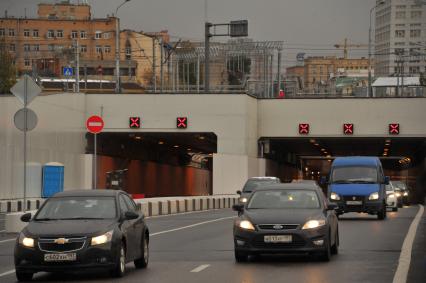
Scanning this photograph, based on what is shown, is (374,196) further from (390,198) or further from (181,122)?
(181,122)

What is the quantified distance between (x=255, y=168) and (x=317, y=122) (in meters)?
5.09

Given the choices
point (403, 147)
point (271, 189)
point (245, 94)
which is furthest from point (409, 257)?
point (403, 147)

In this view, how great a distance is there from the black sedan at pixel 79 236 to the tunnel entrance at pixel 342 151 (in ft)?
180

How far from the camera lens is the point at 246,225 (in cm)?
1919

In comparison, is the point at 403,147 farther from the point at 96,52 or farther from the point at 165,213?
the point at 96,52

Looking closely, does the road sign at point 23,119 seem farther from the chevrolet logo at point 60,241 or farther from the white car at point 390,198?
the white car at point 390,198

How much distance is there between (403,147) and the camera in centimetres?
8594

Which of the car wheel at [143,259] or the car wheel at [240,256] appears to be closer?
the car wheel at [143,259]

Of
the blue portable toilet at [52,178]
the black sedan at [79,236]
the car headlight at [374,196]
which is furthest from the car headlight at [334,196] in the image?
the black sedan at [79,236]

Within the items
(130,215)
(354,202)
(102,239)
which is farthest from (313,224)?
(354,202)

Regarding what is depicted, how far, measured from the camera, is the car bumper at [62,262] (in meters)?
15.7

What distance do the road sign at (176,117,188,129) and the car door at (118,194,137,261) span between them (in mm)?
49654

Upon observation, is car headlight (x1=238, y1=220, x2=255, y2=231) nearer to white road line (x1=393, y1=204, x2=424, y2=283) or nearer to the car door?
the car door

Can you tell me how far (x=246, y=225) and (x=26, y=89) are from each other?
1152 centimetres
